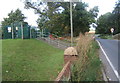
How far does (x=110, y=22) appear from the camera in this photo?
65562 mm

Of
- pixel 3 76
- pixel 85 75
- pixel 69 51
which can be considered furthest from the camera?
pixel 69 51

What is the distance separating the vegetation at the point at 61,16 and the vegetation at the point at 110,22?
35.3 meters

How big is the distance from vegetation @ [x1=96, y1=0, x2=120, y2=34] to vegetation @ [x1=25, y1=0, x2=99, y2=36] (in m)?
A: 35.3

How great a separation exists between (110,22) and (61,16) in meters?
46.1

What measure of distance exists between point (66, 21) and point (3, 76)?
2006 cm

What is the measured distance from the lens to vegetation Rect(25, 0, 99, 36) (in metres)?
23.1

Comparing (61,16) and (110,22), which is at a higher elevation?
(110,22)

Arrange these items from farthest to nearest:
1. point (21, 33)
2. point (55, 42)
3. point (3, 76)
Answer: point (21, 33) → point (55, 42) → point (3, 76)

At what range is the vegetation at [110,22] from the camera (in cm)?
6075

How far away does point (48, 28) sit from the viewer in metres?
23.9

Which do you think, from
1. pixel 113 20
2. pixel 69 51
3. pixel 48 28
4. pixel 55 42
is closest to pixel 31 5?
pixel 48 28

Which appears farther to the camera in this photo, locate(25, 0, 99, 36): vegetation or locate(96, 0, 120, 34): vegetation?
locate(96, 0, 120, 34): vegetation

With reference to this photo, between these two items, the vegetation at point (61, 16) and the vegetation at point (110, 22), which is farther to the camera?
the vegetation at point (110, 22)

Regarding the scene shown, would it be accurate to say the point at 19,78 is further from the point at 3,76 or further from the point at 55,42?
the point at 55,42
